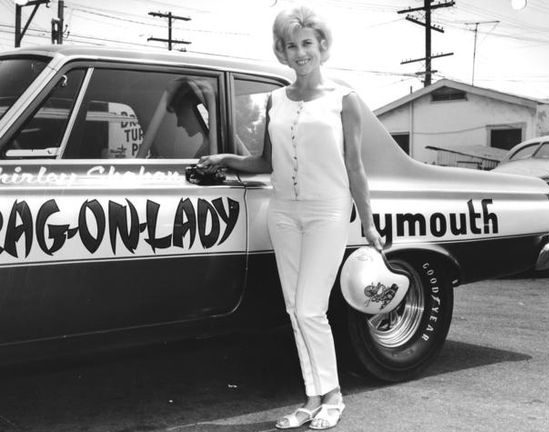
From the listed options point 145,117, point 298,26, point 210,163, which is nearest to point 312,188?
point 210,163

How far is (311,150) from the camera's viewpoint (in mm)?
3947

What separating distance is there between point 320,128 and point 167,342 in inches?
47.3

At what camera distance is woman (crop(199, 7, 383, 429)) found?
3945 millimetres

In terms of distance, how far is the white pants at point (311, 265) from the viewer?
13.0 feet

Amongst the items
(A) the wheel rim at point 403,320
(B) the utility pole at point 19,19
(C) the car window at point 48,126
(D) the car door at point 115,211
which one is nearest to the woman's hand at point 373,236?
(D) the car door at point 115,211

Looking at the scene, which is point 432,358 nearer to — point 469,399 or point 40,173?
point 469,399

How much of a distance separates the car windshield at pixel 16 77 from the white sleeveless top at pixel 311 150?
1.09 metres

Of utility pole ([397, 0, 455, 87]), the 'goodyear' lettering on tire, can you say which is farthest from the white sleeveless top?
utility pole ([397, 0, 455, 87])

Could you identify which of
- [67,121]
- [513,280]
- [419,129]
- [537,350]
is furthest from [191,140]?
[419,129]

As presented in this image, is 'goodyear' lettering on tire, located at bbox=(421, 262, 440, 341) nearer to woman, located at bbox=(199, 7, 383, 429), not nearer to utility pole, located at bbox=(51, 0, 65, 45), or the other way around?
woman, located at bbox=(199, 7, 383, 429)

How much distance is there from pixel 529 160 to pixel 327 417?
32.7 feet

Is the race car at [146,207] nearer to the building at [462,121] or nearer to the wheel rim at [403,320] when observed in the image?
the wheel rim at [403,320]

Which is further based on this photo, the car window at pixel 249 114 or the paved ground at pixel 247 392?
the car window at pixel 249 114

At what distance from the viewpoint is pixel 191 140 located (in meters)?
4.20
